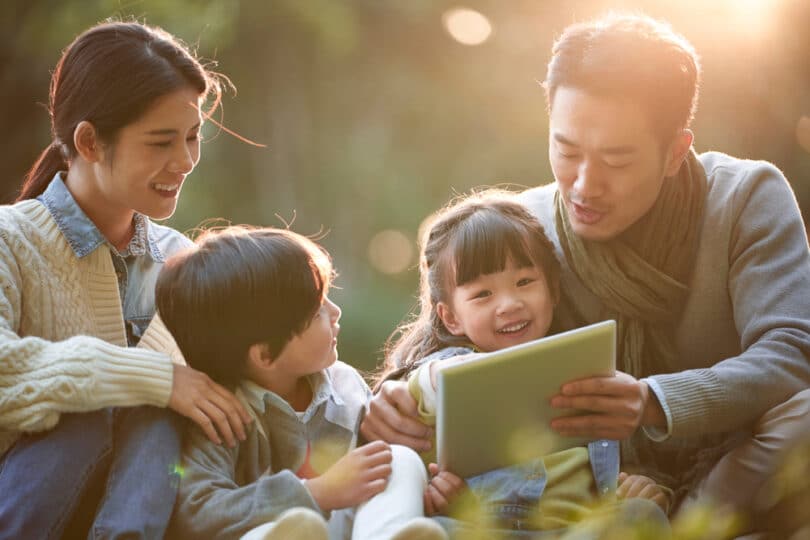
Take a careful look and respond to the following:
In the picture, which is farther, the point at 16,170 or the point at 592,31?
the point at 16,170

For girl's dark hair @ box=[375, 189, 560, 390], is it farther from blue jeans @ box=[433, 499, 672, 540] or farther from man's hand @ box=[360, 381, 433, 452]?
blue jeans @ box=[433, 499, 672, 540]

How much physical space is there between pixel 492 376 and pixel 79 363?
664 millimetres

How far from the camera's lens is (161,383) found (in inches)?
62.4

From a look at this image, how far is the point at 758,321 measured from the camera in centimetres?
182

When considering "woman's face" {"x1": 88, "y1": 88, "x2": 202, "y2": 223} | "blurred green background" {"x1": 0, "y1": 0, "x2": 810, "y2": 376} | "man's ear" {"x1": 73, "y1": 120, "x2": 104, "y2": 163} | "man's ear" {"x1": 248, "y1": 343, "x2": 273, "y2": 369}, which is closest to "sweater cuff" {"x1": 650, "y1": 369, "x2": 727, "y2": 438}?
"man's ear" {"x1": 248, "y1": 343, "x2": 273, "y2": 369}

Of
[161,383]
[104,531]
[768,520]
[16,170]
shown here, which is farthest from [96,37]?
[16,170]

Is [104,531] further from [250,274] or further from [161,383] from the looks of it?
[250,274]

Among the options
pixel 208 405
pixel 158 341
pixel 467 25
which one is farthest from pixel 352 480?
pixel 467 25

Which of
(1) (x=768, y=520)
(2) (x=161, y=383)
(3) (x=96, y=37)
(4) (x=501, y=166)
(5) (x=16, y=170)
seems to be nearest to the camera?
(2) (x=161, y=383)

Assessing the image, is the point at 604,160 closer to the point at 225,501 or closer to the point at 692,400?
the point at 692,400

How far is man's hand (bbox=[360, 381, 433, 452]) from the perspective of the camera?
5.55ft

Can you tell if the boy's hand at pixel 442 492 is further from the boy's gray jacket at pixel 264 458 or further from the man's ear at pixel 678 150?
the man's ear at pixel 678 150

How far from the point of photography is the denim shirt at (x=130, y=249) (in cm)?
183

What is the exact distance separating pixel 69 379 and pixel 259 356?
319mm
